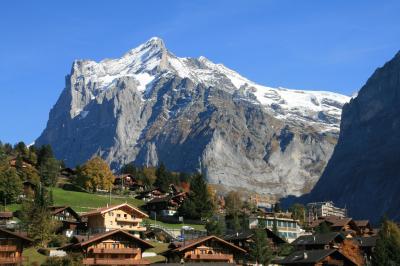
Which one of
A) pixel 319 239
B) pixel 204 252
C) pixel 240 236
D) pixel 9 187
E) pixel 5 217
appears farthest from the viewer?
pixel 9 187

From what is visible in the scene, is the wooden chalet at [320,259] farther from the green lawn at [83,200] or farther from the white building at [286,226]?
the green lawn at [83,200]

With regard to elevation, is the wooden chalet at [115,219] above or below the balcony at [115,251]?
above

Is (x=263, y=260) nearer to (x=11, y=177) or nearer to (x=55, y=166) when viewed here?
(x=11, y=177)

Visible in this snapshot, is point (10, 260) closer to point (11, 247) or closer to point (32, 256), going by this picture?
point (11, 247)

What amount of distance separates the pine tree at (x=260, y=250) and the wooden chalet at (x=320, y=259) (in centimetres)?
262

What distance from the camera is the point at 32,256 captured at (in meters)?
93.4

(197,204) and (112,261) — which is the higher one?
(197,204)

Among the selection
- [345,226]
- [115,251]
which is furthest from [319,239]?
[345,226]

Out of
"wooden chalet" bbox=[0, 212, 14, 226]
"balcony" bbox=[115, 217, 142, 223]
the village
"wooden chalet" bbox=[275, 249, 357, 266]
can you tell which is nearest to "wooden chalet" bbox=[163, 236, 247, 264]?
the village

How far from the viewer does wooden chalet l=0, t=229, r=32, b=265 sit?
84.5m

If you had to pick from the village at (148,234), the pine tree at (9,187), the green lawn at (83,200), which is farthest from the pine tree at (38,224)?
the green lawn at (83,200)

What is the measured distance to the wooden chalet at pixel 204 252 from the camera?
304 ft

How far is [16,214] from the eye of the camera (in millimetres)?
125062

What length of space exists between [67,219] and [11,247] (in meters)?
39.0
